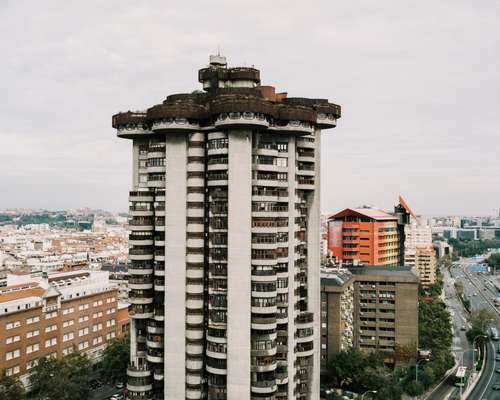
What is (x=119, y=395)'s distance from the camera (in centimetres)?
8369

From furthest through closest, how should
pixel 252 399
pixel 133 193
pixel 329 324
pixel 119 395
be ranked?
pixel 329 324
pixel 119 395
pixel 133 193
pixel 252 399

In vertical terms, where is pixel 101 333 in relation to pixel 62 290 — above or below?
below

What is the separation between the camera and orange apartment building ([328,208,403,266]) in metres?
140

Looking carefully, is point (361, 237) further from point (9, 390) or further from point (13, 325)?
point (9, 390)

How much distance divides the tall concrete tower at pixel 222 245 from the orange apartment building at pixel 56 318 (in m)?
28.3

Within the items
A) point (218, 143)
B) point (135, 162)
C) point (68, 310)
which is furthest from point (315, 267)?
point (68, 310)

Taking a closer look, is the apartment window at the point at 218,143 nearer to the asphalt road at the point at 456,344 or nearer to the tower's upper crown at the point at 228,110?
the tower's upper crown at the point at 228,110

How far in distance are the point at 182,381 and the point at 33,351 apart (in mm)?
38330

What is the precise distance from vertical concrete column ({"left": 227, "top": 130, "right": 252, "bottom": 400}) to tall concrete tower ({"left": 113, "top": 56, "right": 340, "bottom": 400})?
11 cm

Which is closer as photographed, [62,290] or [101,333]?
[62,290]

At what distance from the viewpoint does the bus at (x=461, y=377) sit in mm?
88250

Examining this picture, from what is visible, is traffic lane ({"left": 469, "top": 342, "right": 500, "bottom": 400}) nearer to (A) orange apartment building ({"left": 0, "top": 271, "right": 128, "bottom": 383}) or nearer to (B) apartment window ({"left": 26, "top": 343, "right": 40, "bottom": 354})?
(A) orange apartment building ({"left": 0, "top": 271, "right": 128, "bottom": 383})

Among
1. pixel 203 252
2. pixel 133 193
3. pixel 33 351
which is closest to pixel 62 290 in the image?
pixel 33 351

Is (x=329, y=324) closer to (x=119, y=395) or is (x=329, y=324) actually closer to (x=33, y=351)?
(x=119, y=395)
